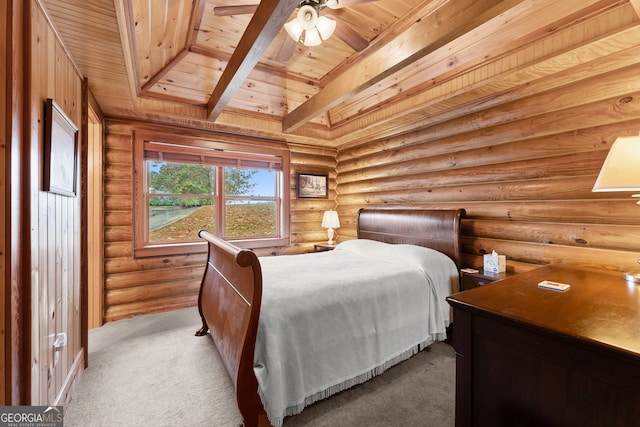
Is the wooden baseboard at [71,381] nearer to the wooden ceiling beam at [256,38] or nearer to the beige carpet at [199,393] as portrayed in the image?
the beige carpet at [199,393]

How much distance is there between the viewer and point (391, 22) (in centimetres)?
247

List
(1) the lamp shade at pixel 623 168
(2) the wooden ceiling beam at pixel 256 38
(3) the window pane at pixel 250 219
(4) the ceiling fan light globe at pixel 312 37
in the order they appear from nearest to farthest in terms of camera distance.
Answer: (1) the lamp shade at pixel 623 168 → (2) the wooden ceiling beam at pixel 256 38 → (4) the ceiling fan light globe at pixel 312 37 → (3) the window pane at pixel 250 219

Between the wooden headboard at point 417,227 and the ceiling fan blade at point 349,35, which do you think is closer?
the ceiling fan blade at point 349,35

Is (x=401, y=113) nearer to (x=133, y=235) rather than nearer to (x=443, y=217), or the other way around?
(x=443, y=217)

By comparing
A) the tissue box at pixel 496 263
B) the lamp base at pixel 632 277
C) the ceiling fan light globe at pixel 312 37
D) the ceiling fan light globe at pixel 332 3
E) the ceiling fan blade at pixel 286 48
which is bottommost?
the tissue box at pixel 496 263

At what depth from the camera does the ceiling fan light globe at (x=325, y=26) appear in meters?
1.92

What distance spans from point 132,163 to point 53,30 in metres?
1.92

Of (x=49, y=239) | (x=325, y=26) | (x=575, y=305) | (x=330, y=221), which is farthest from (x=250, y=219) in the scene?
(x=575, y=305)

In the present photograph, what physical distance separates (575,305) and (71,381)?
9.75 ft

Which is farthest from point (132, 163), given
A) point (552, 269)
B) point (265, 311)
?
point (552, 269)

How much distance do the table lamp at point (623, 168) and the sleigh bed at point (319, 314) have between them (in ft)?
4.34

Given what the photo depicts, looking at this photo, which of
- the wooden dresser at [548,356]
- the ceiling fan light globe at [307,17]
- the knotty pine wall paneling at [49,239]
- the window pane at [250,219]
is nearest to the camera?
the wooden dresser at [548,356]

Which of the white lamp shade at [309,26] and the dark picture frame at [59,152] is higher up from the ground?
the white lamp shade at [309,26]

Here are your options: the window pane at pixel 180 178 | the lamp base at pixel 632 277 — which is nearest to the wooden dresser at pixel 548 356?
the lamp base at pixel 632 277
